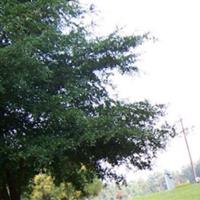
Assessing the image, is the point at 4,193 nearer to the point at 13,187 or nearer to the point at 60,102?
the point at 13,187

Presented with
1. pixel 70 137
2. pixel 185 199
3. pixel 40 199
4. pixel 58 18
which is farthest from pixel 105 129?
pixel 40 199

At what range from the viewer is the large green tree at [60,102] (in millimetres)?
13219

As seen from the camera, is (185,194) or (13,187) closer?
(13,187)

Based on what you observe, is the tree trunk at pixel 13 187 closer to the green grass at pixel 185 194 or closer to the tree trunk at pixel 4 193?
the tree trunk at pixel 4 193

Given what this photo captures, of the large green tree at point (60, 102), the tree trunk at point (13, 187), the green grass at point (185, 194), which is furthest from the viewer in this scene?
the green grass at point (185, 194)

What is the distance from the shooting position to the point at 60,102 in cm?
1377

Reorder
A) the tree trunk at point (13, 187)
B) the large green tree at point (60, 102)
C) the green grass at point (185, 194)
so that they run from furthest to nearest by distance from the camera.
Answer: the green grass at point (185, 194)
the tree trunk at point (13, 187)
the large green tree at point (60, 102)

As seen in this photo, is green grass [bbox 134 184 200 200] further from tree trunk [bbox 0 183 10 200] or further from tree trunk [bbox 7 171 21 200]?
tree trunk [bbox 7 171 21 200]

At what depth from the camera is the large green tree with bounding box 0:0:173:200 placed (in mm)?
13219

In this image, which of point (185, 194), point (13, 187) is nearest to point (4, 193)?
point (13, 187)

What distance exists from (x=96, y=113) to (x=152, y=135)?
1.62 m

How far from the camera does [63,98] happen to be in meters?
13.8

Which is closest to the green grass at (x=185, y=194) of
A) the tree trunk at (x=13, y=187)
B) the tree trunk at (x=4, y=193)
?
the tree trunk at (x=4, y=193)

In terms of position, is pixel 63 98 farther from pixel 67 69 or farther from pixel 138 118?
pixel 138 118
